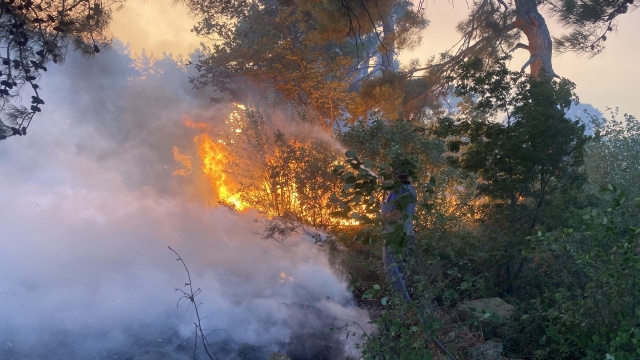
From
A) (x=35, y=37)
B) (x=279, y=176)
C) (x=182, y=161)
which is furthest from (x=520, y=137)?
(x=182, y=161)

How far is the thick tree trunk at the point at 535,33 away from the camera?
39.4ft

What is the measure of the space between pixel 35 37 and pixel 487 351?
A: 6014mm

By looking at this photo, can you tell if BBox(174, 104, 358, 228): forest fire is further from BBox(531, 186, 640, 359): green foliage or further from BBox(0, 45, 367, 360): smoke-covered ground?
BBox(531, 186, 640, 359): green foliage

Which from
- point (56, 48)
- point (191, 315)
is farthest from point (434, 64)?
point (56, 48)

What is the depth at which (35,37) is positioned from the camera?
515 cm

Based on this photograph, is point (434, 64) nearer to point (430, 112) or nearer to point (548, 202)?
point (430, 112)

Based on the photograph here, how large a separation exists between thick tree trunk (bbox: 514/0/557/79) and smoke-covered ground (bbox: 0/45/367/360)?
24.2 feet

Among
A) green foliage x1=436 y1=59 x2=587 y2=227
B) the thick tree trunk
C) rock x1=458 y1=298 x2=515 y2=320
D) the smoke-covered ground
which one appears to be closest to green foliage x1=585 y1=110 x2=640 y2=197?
the thick tree trunk

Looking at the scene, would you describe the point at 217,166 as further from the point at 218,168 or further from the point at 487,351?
the point at 487,351

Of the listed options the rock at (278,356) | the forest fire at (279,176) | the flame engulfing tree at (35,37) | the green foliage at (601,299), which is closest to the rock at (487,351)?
the green foliage at (601,299)

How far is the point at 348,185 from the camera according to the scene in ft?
8.91

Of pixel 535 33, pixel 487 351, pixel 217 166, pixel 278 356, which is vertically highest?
pixel 217 166

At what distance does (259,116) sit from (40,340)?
7.77m

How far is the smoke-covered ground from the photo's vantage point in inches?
266
